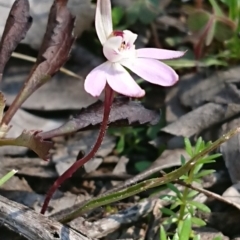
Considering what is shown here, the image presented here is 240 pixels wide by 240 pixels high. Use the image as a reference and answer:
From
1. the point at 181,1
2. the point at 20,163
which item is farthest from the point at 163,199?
the point at 181,1

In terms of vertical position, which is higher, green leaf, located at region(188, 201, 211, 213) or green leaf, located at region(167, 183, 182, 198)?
green leaf, located at region(167, 183, 182, 198)

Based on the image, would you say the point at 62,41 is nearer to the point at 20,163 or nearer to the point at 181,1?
the point at 20,163

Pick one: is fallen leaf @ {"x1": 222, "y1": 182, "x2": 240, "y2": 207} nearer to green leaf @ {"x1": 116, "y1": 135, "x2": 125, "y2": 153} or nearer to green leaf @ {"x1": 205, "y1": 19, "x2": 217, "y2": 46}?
green leaf @ {"x1": 116, "y1": 135, "x2": 125, "y2": 153}

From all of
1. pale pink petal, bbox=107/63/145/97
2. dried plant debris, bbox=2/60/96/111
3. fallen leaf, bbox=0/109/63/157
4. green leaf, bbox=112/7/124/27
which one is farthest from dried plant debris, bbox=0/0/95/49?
pale pink petal, bbox=107/63/145/97

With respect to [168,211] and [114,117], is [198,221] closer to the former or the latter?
[168,211]

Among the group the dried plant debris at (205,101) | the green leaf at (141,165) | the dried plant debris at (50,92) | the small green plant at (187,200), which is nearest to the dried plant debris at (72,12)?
the dried plant debris at (50,92)

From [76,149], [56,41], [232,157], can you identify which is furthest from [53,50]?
[232,157]
